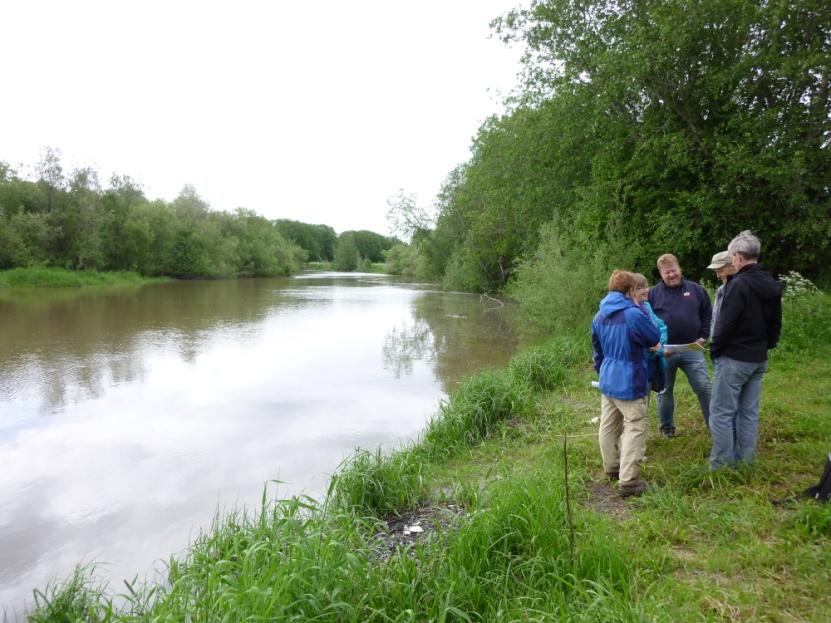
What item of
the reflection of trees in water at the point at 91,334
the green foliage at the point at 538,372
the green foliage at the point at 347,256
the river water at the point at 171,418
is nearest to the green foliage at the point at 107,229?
the reflection of trees in water at the point at 91,334

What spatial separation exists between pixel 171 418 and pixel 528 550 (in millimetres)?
6770

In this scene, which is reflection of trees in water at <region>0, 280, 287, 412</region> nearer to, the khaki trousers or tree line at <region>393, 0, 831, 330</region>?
the khaki trousers

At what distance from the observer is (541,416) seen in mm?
6938

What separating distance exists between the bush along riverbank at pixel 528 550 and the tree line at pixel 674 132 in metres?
6.98

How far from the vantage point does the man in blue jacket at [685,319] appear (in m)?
4.89

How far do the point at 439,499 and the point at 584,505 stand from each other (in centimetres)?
129

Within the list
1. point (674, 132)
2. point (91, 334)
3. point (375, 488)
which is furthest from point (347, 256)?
point (375, 488)

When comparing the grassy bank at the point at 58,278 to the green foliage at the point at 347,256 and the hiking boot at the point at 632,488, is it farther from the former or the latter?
the green foliage at the point at 347,256

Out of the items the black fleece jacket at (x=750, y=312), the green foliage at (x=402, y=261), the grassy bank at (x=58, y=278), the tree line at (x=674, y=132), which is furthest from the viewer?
the green foliage at (x=402, y=261)

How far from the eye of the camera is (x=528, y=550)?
10.8 ft

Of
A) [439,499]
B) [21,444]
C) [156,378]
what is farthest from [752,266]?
[156,378]

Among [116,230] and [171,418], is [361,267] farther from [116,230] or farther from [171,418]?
[171,418]

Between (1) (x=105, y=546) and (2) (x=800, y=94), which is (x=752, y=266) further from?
(2) (x=800, y=94)

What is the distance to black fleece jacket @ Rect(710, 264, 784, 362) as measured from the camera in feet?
13.0
